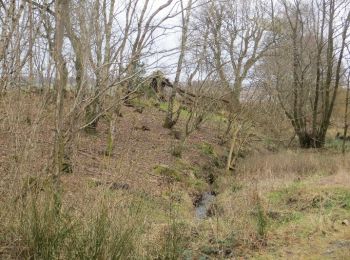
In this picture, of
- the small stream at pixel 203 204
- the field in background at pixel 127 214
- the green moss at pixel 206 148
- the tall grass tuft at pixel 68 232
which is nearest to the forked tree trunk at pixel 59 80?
the field in background at pixel 127 214

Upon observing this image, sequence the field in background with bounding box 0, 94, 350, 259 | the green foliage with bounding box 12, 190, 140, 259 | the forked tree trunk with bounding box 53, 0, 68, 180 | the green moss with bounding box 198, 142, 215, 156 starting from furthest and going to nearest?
the green moss with bounding box 198, 142, 215, 156 < the forked tree trunk with bounding box 53, 0, 68, 180 < the field in background with bounding box 0, 94, 350, 259 < the green foliage with bounding box 12, 190, 140, 259

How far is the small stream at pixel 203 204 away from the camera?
948 centimetres

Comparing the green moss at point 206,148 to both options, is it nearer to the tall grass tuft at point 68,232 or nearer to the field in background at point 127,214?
the field in background at point 127,214

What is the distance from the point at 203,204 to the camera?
1116 cm

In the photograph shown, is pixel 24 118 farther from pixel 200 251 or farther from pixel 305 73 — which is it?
pixel 305 73

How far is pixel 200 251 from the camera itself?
6.16 metres

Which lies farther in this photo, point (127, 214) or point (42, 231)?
point (127, 214)

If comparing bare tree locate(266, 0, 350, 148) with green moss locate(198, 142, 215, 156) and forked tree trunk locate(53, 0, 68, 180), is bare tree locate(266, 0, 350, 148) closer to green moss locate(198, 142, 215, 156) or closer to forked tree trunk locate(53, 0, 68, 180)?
green moss locate(198, 142, 215, 156)

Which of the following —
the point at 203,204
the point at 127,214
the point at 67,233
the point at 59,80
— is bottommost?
the point at 203,204

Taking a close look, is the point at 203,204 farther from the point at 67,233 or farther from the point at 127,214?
the point at 67,233

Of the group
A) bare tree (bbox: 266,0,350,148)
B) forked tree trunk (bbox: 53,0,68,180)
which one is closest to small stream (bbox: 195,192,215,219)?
forked tree trunk (bbox: 53,0,68,180)

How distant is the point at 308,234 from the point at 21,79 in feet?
16.2

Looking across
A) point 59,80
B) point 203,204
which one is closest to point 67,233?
point 59,80

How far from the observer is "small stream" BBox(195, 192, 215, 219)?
948 cm
